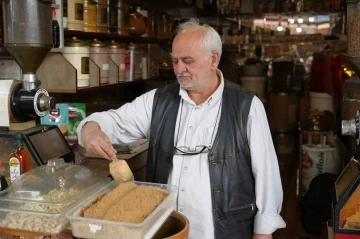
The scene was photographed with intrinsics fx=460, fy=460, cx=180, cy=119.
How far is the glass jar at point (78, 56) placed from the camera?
9.25ft

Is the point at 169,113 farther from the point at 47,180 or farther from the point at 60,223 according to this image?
the point at 60,223

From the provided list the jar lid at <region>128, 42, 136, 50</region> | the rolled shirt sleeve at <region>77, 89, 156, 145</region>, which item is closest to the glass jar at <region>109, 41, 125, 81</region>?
the jar lid at <region>128, 42, 136, 50</region>

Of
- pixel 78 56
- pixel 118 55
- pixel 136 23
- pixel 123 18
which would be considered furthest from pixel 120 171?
pixel 136 23

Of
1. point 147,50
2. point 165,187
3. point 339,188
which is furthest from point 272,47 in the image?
point 165,187

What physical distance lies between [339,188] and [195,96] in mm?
743

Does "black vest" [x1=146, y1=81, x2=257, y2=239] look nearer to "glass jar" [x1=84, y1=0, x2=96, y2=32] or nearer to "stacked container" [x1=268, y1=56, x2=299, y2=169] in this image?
"glass jar" [x1=84, y1=0, x2=96, y2=32]

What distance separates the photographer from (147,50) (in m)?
4.28

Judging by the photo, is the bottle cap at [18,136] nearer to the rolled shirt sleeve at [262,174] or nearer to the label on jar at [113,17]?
the rolled shirt sleeve at [262,174]

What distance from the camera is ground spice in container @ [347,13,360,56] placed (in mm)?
1986

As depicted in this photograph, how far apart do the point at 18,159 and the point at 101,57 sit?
154 cm

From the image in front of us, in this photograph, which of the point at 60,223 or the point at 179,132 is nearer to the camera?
the point at 60,223

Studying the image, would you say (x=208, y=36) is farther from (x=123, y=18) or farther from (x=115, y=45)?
(x=123, y=18)

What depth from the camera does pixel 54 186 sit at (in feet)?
4.63

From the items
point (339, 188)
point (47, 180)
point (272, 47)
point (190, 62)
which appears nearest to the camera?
point (47, 180)
